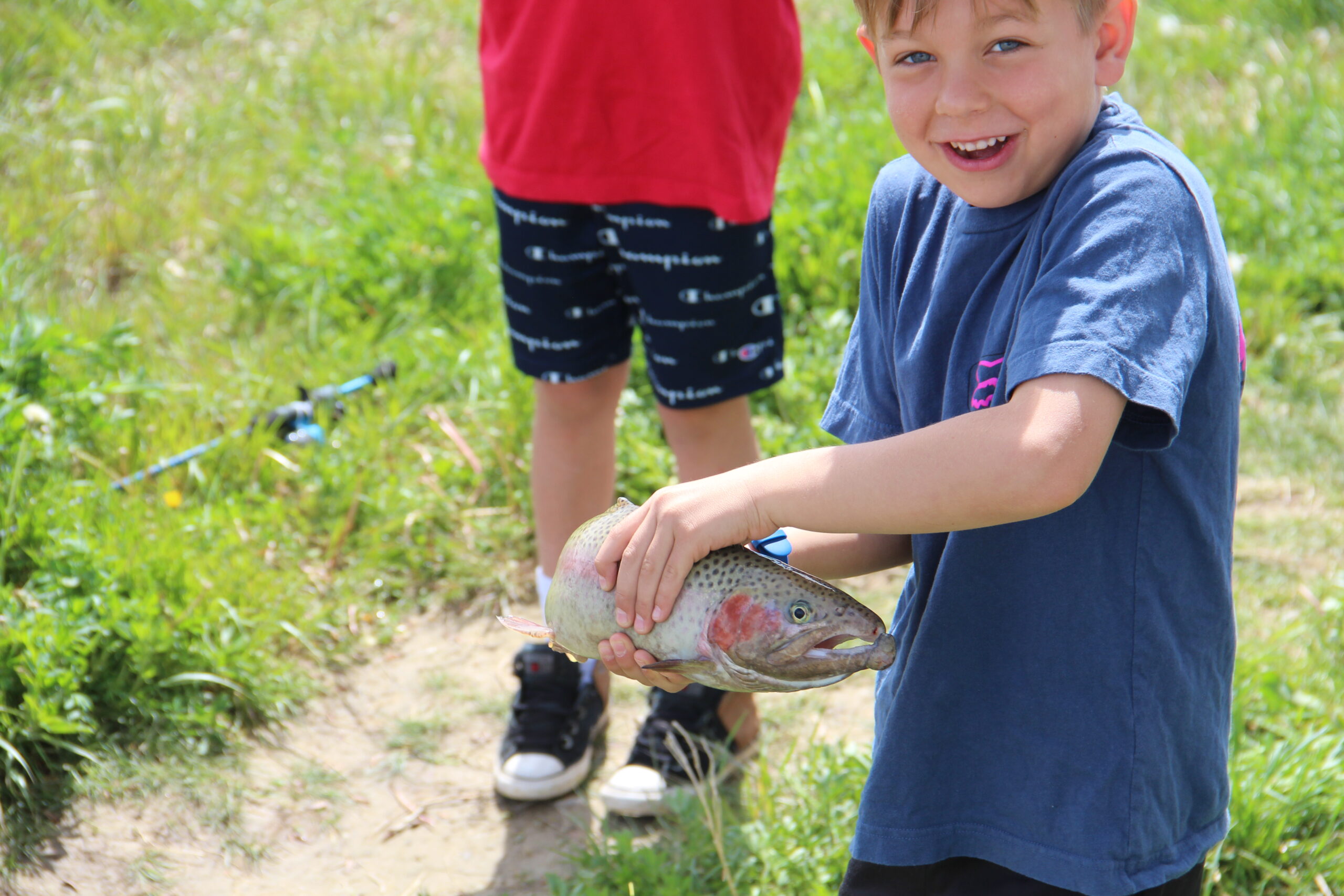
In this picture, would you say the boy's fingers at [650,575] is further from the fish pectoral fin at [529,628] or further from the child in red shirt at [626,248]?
the child in red shirt at [626,248]

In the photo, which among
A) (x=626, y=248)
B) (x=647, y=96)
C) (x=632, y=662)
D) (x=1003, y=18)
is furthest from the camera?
(x=626, y=248)

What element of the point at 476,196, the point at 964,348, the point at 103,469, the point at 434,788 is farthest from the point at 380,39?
the point at 964,348

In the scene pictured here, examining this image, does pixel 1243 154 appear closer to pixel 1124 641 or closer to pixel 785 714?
pixel 785 714

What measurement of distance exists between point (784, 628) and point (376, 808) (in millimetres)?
1840

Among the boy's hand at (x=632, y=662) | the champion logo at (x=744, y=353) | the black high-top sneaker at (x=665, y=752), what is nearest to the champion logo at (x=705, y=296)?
the champion logo at (x=744, y=353)

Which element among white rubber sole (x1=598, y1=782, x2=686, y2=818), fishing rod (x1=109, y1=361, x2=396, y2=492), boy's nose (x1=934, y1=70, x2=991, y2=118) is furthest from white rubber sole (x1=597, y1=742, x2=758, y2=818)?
boy's nose (x1=934, y1=70, x2=991, y2=118)

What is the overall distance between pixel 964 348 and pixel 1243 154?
461 centimetres

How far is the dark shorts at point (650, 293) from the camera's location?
8.87ft

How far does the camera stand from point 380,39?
6.96 meters

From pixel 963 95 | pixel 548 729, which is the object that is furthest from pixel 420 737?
pixel 963 95

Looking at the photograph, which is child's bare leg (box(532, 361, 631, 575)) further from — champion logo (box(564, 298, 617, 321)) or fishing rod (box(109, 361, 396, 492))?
fishing rod (box(109, 361, 396, 492))

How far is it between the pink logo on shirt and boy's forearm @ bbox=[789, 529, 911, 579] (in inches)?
16.3

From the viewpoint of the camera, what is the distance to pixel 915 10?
1.47 meters

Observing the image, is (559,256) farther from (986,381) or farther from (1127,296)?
(1127,296)
